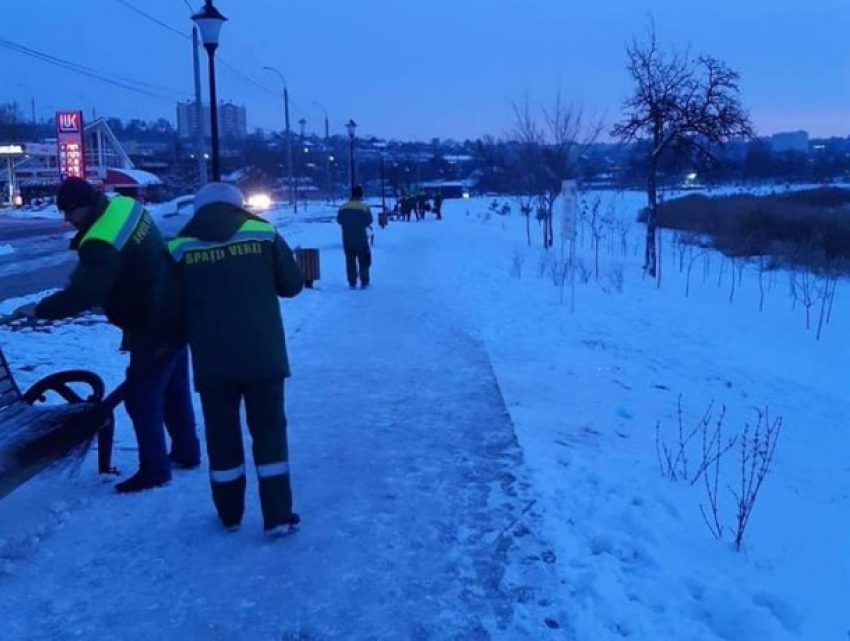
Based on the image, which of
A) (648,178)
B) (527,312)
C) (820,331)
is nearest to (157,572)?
(527,312)

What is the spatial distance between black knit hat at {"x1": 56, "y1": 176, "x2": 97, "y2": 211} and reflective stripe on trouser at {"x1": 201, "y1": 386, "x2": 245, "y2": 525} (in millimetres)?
1198

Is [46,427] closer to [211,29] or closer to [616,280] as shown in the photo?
[211,29]

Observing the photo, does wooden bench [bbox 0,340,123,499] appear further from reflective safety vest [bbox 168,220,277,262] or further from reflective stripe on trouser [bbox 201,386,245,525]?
reflective safety vest [bbox 168,220,277,262]

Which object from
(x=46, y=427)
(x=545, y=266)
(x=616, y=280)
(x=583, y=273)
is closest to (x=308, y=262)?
(x=583, y=273)

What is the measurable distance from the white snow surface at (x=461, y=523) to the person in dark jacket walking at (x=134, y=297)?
436mm

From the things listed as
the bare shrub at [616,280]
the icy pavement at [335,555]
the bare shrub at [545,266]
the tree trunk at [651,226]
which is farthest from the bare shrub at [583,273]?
the icy pavement at [335,555]

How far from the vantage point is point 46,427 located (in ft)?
15.6

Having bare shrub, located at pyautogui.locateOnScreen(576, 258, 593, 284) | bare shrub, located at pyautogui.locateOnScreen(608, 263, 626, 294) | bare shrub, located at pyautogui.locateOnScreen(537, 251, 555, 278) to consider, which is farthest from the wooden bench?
bare shrub, located at pyautogui.locateOnScreen(537, 251, 555, 278)

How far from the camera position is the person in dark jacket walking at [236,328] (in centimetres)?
Result: 400

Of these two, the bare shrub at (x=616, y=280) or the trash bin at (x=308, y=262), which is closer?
the trash bin at (x=308, y=262)

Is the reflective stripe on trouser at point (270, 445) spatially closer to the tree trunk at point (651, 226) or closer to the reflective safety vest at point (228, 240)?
the reflective safety vest at point (228, 240)

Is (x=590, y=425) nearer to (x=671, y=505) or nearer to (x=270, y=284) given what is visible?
(x=671, y=505)

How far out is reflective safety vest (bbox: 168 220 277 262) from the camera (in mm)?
3990

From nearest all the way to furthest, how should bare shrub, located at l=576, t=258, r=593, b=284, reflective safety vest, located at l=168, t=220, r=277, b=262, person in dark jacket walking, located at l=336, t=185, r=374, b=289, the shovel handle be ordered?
reflective safety vest, located at l=168, t=220, r=277, b=262 < the shovel handle < person in dark jacket walking, located at l=336, t=185, r=374, b=289 < bare shrub, located at l=576, t=258, r=593, b=284
